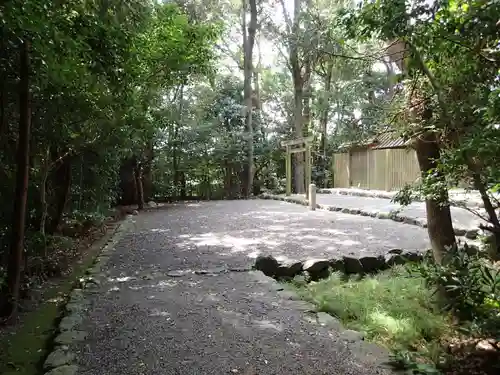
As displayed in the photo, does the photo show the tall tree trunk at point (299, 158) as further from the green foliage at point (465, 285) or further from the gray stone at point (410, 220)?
the green foliage at point (465, 285)

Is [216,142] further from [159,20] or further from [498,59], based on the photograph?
[498,59]

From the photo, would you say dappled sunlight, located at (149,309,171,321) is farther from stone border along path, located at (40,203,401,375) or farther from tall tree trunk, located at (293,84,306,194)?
tall tree trunk, located at (293,84,306,194)

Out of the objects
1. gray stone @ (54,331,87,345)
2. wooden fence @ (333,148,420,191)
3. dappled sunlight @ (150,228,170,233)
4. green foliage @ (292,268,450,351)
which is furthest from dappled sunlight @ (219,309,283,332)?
wooden fence @ (333,148,420,191)

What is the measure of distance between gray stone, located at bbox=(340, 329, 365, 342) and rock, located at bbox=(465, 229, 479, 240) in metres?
4.05

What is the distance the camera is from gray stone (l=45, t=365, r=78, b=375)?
2453mm

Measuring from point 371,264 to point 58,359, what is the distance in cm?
362

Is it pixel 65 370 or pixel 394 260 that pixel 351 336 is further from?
pixel 394 260

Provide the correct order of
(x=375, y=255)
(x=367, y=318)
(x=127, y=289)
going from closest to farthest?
(x=367, y=318) → (x=127, y=289) → (x=375, y=255)

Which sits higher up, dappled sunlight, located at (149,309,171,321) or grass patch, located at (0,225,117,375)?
dappled sunlight, located at (149,309,171,321)

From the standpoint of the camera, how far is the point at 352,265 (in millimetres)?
4957

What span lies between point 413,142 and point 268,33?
16.5 m

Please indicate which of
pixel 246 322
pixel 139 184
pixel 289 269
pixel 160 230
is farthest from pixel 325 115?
pixel 246 322

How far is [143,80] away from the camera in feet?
22.2

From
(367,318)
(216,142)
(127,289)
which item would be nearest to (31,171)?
(127,289)
